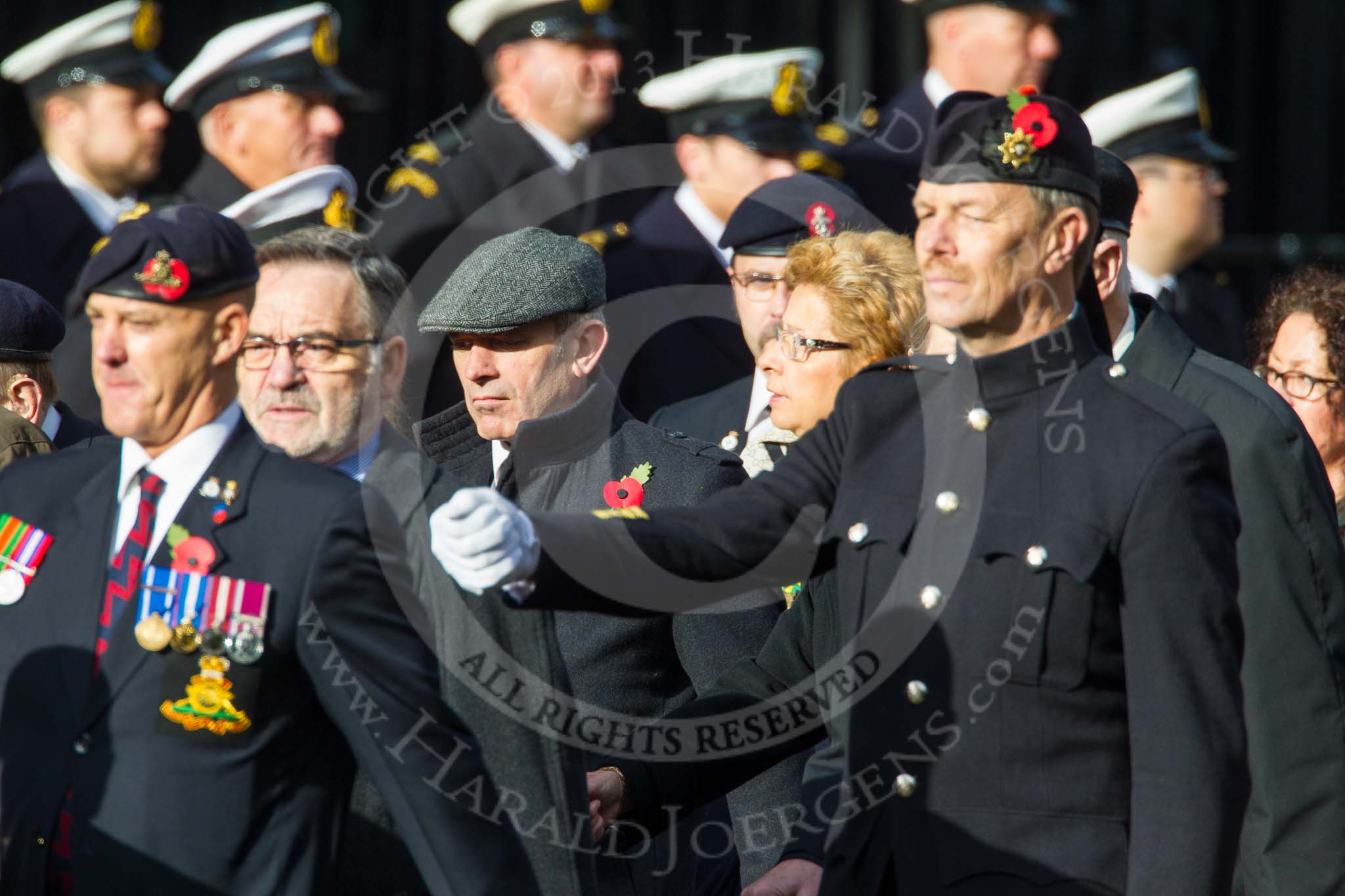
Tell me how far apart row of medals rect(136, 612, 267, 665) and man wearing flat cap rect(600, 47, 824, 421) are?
8.55 feet

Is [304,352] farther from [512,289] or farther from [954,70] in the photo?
[954,70]

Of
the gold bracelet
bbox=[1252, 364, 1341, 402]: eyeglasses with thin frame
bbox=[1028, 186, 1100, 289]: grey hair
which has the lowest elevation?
the gold bracelet

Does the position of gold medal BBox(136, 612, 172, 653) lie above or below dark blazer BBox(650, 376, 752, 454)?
above

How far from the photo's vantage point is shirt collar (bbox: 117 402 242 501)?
2.67 m

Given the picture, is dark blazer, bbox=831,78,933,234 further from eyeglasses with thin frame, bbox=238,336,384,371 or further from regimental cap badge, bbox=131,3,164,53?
eyeglasses with thin frame, bbox=238,336,384,371

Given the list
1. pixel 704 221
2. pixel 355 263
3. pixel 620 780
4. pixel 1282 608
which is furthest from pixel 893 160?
pixel 620 780

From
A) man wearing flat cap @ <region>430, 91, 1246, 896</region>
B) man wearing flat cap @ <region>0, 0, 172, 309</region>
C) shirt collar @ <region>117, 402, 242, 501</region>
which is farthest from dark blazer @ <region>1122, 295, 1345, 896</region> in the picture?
man wearing flat cap @ <region>0, 0, 172, 309</region>

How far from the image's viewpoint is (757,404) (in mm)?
4543

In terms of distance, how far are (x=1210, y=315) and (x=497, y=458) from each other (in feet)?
11.0

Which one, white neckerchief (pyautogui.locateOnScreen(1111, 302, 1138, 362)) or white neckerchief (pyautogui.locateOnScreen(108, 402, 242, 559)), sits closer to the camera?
white neckerchief (pyautogui.locateOnScreen(108, 402, 242, 559))

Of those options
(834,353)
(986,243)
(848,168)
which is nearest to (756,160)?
(848,168)

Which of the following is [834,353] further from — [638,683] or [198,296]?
[198,296]

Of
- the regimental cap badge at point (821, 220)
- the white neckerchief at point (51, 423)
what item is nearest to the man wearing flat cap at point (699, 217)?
the regimental cap badge at point (821, 220)

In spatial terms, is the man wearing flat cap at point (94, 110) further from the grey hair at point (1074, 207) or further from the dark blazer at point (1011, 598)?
the grey hair at point (1074, 207)
